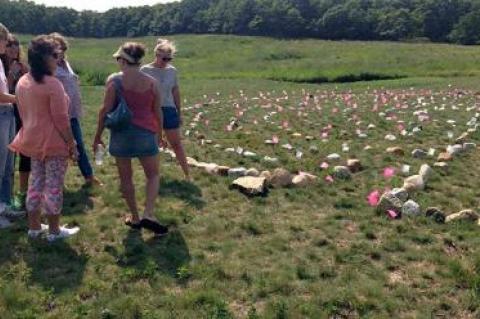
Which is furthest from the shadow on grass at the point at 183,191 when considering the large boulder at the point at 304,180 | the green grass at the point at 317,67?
the green grass at the point at 317,67

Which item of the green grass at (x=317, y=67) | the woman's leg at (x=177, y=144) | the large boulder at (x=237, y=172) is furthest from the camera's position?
the green grass at (x=317, y=67)

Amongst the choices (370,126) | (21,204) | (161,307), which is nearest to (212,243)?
(161,307)

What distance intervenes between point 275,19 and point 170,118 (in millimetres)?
111363

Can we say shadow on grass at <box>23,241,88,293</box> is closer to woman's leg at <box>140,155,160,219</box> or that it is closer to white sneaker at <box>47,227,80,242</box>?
white sneaker at <box>47,227,80,242</box>

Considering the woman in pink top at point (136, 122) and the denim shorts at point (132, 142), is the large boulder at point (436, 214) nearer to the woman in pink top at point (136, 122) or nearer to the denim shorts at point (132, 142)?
the woman in pink top at point (136, 122)

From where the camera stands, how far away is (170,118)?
960 centimetres

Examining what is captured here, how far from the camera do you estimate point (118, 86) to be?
270 inches

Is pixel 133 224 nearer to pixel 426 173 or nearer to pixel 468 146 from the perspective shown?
pixel 426 173

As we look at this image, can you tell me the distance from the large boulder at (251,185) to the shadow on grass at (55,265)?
313 cm

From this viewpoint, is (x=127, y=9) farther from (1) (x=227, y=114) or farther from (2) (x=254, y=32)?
(1) (x=227, y=114)

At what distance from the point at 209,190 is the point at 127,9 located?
15701 cm

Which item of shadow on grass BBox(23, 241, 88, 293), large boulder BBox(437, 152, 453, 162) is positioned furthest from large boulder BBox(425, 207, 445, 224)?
shadow on grass BBox(23, 241, 88, 293)

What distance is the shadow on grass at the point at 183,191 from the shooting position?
873 centimetres

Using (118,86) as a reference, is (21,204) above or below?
below
